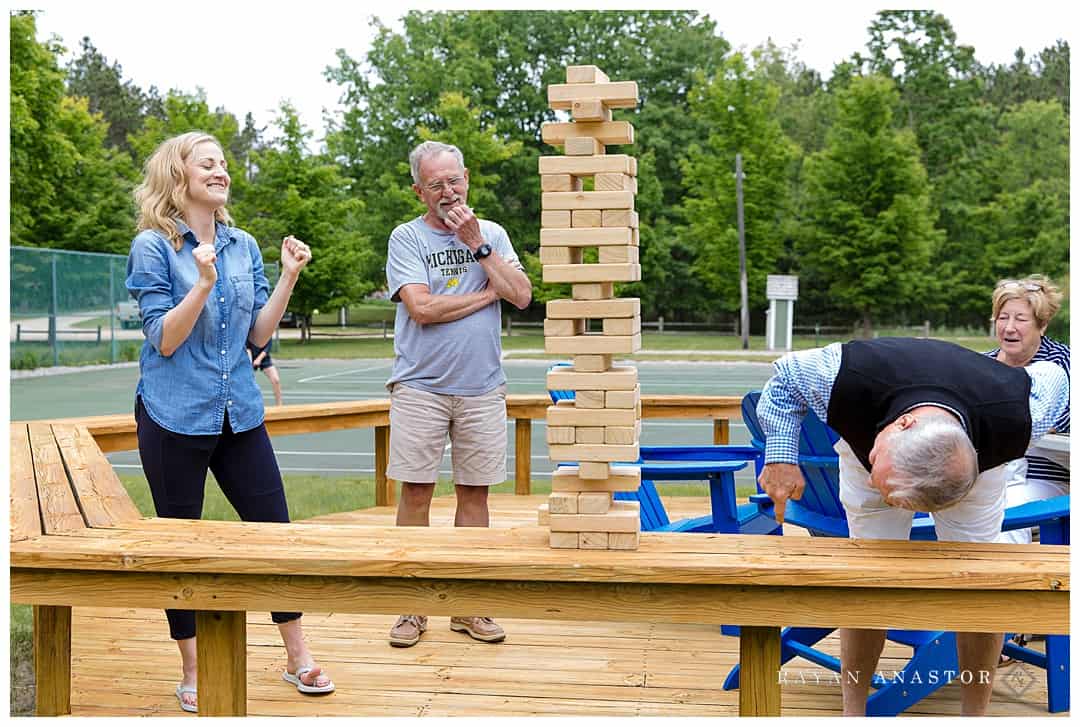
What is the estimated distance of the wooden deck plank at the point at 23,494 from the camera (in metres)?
2.93

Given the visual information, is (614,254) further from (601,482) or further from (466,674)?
(466,674)

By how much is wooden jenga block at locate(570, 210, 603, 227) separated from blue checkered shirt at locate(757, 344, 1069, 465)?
0.58m

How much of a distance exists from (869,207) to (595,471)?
114 feet

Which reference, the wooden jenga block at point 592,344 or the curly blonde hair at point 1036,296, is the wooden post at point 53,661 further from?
the curly blonde hair at point 1036,296

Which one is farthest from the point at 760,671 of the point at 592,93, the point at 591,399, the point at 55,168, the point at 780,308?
the point at 55,168

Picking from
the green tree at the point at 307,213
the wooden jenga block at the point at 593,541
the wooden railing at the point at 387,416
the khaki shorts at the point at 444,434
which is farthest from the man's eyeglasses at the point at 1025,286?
the green tree at the point at 307,213

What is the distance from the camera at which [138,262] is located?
125 inches

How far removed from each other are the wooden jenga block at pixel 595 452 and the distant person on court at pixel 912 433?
0.35 meters

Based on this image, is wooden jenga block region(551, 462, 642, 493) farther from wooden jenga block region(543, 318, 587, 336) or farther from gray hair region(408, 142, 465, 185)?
gray hair region(408, 142, 465, 185)

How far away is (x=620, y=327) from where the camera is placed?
2.72 metres

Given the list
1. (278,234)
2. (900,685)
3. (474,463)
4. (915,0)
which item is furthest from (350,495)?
(915,0)

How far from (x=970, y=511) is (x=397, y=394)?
196 centimetres

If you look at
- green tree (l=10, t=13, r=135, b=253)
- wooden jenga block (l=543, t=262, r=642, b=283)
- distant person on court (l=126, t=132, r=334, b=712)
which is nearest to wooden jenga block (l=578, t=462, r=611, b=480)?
wooden jenga block (l=543, t=262, r=642, b=283)
